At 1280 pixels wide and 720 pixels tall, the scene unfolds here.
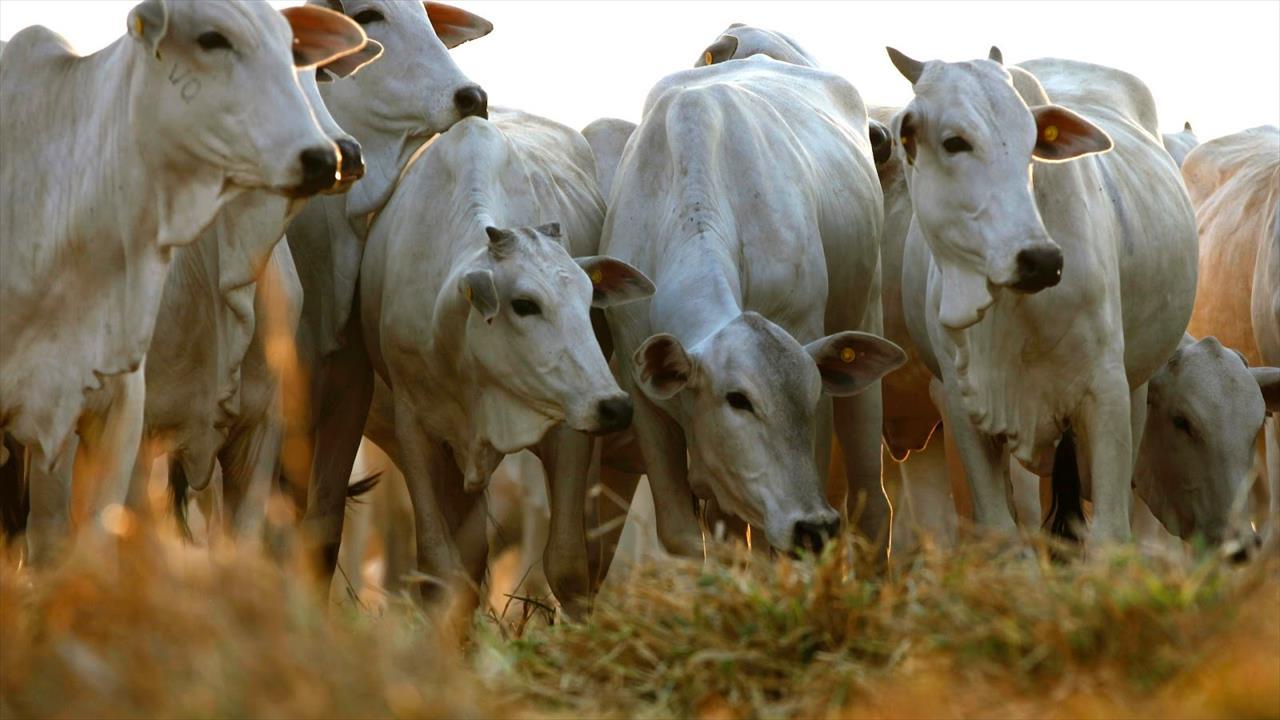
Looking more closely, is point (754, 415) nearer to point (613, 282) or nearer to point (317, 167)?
point (613, 282)

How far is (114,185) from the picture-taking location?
6547 mm

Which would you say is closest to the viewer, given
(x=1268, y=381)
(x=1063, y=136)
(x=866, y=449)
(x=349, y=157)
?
(x=349, y=157)

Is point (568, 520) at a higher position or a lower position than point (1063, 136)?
lower

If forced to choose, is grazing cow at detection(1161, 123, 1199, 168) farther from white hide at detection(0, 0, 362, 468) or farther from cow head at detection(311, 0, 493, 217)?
white hide at detection(0, 0, 362, 468)

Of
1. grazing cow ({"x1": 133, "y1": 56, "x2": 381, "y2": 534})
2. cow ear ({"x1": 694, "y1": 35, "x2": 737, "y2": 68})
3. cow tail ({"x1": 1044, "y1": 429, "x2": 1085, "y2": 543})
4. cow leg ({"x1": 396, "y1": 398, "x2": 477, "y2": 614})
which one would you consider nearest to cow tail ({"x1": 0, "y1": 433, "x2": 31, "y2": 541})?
grazing cow ({"x1": 133, "y1": 56, "x2": 381, "y2": 534})

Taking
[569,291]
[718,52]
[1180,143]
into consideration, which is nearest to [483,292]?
[569,291]

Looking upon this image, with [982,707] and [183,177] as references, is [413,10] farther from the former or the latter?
[982,707]

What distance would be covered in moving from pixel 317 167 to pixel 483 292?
1.52 metres

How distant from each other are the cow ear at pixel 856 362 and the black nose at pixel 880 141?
1.99m

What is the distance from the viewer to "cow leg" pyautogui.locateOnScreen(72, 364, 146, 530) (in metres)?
6.68

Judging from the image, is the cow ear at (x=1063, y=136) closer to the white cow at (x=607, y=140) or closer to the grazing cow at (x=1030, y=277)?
the grazing cow at (x=1030, y=277)

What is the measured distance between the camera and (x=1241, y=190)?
1104 centimetres

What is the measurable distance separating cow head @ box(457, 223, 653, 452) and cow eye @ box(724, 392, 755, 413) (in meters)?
0.35

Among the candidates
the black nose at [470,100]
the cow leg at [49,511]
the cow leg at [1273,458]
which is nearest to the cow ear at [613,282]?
the black nose at [470,100]
